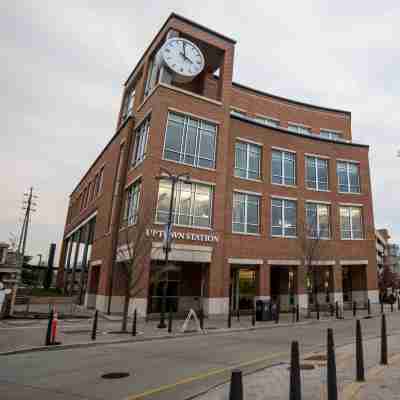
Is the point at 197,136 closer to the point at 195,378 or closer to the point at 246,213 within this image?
the point at 246,213

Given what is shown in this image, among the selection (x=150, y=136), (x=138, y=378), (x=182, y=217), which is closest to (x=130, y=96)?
(x=150, y=136)

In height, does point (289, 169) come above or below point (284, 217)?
above

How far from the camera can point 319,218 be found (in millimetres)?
31750

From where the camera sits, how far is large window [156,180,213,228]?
23.2 meters

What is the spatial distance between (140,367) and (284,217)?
23.6 m

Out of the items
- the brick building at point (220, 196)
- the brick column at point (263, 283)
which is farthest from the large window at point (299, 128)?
the brick column at point (263, 283)

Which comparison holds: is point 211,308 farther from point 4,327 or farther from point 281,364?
point 281,364

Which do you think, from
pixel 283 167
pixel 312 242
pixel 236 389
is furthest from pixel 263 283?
pixel 236 389

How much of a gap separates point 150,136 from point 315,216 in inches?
687

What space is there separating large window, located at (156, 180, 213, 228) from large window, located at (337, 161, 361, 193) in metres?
15.6

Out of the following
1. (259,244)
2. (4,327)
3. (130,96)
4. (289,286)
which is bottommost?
(4,327)

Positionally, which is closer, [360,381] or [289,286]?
[360,381]

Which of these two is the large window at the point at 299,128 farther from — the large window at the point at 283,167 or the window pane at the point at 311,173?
the large window at the point at 283,167

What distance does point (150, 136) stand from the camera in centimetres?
2336
